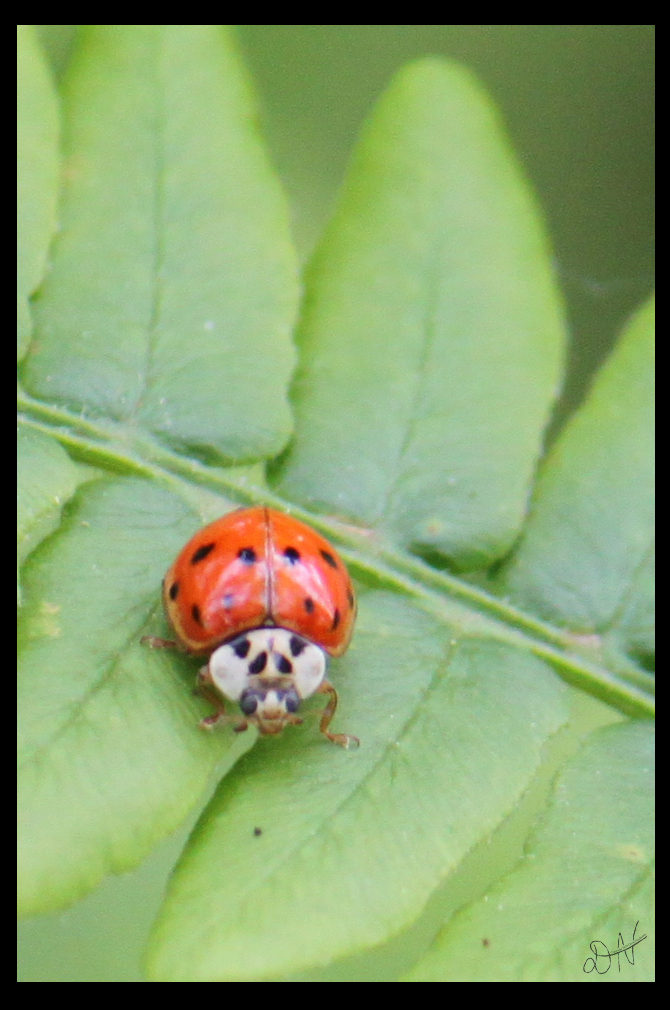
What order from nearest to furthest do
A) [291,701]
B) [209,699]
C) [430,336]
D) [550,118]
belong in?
[209,699], [291,701], [430,336], [550,118]

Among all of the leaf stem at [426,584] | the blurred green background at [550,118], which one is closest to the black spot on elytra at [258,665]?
the leaf stem at [426,584]

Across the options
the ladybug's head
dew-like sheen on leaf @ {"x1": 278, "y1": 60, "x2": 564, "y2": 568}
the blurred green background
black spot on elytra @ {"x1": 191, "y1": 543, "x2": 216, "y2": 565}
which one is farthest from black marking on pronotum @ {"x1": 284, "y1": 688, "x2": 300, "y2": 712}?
the blurred green background

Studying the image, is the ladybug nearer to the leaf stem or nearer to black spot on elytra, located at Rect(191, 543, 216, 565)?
black spot on elytra, located at Rect(191, 543, 216, 565)

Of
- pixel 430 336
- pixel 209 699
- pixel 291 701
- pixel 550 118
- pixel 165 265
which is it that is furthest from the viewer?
pixel 550 118

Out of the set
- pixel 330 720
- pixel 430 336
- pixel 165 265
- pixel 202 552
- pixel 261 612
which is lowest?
pixel 330 720

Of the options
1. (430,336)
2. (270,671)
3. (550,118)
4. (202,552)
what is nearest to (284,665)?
(270,671)

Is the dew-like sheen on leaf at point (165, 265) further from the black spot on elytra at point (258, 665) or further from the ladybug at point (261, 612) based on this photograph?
the black spot on elytra at point (258, 665)

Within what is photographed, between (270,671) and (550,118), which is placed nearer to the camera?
Answer: (270,671)

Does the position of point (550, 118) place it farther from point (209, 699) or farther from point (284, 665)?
point (209, 699)
